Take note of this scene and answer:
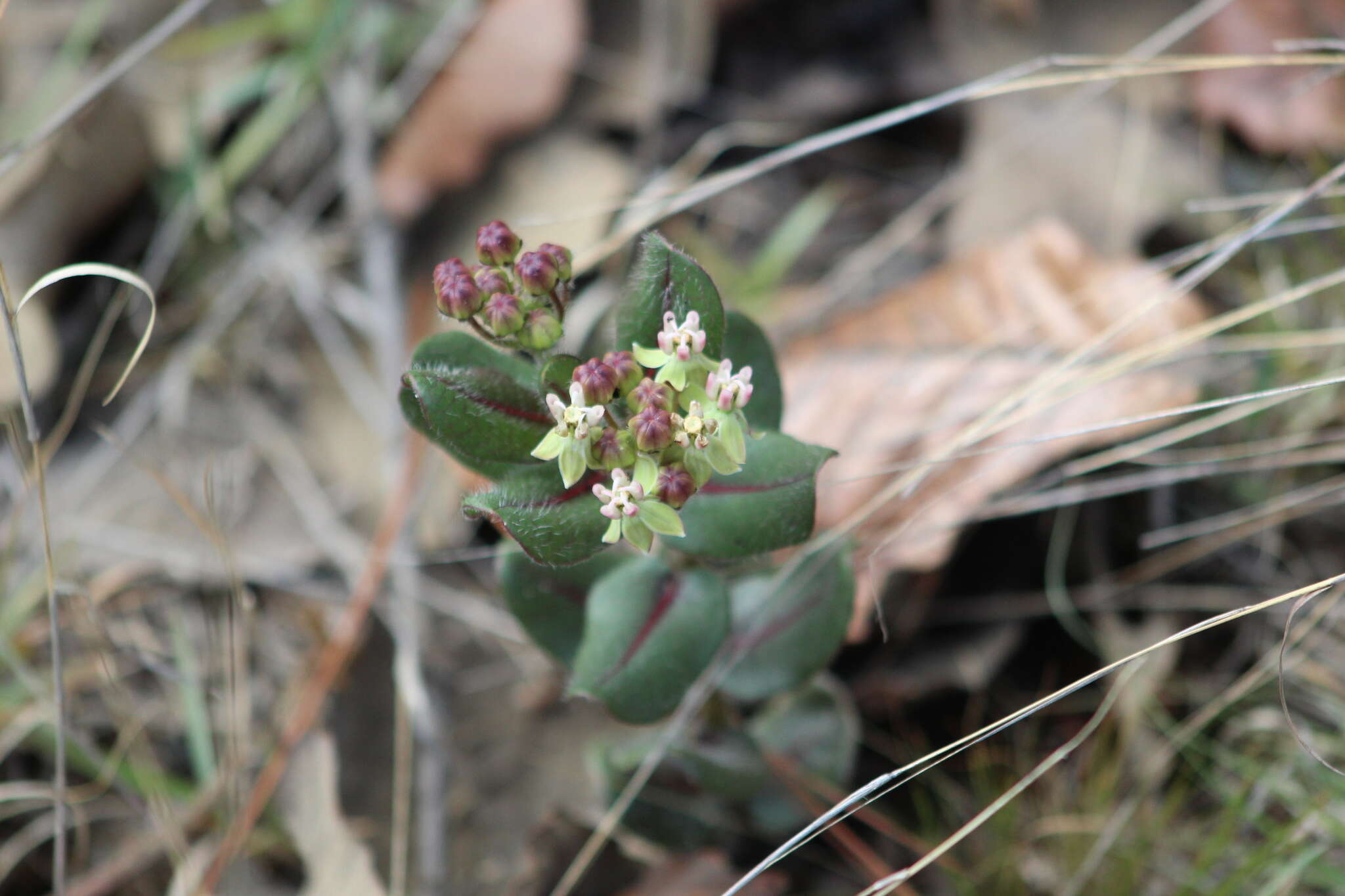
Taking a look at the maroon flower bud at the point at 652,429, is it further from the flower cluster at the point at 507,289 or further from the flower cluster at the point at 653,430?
the flower cluster at the point at 507,289

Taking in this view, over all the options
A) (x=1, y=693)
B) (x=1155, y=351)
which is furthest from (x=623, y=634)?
(x=1, y=693)

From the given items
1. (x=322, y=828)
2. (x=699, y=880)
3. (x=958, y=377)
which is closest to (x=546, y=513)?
(x=699, y=880)

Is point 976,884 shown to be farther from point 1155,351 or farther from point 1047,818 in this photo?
point 1155,351

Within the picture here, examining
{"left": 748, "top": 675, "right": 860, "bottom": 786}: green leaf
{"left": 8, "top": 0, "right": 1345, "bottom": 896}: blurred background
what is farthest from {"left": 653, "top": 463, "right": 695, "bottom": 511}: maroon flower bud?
{"left": 748, "top": 675, "right": 860, "bottom": 786}: green leaf

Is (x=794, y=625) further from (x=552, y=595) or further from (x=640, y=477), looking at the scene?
(x=640, y=477)

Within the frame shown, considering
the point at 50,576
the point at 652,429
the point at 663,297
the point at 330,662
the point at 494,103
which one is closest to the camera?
the point at 652,429

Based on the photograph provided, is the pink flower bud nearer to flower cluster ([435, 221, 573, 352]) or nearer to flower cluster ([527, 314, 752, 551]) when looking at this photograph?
flower cluster ([435, 221, 573, 352])
